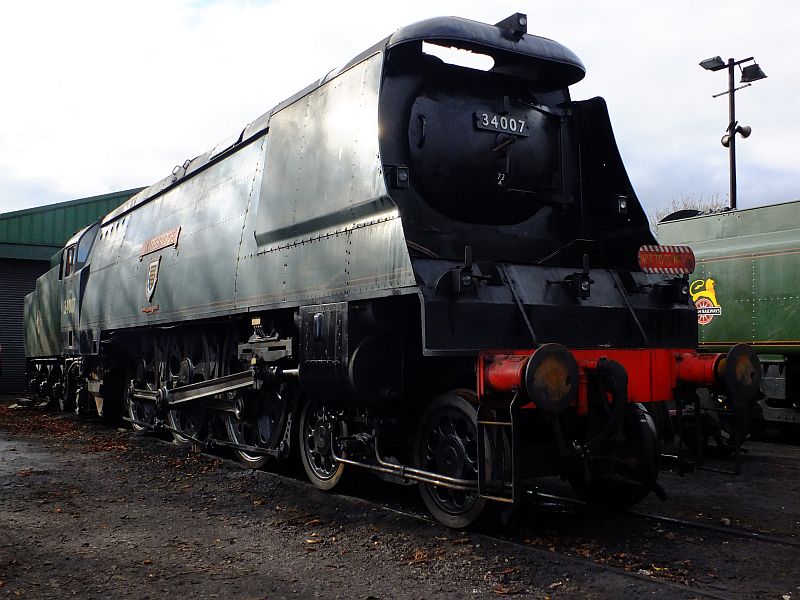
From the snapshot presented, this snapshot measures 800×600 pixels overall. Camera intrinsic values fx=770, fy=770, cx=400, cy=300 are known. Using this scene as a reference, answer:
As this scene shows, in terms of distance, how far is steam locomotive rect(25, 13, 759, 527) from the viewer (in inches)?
192

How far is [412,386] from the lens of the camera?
5.64 meters

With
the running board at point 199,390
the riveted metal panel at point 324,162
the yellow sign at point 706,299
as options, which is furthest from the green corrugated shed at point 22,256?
the yellow sign at point 706,299

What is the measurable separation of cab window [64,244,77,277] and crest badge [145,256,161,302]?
15.6 feet

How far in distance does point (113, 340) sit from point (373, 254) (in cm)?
779

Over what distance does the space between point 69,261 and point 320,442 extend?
990 centimetres

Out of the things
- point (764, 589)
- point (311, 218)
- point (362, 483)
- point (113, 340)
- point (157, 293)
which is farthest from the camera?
point (113, 340)

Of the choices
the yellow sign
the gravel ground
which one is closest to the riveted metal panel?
the gravel ground

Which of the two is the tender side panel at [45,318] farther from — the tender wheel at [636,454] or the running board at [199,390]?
the tender wheel at [636,454]

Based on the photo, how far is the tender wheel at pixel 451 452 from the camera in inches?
196

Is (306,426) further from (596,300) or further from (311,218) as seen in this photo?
(596,300)

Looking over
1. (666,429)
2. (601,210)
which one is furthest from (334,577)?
(601,210)

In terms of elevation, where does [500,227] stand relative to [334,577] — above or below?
above

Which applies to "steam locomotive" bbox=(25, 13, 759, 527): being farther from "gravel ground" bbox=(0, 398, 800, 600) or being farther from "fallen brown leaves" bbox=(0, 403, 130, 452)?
"fallen brown leaves" bbox=(0, 403, 130, 452)

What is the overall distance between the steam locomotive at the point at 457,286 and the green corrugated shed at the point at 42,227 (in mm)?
17643
